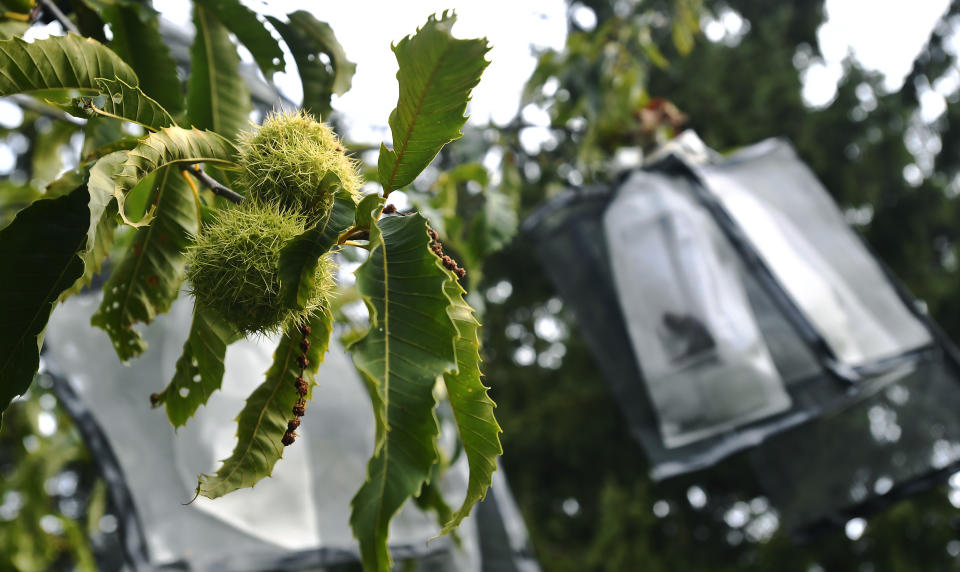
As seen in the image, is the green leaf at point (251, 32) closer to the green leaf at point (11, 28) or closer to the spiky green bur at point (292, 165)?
the green leaf at point (11, 28)

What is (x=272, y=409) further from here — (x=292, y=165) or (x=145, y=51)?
(x=145, y=51)

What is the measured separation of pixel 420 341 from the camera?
51 cm

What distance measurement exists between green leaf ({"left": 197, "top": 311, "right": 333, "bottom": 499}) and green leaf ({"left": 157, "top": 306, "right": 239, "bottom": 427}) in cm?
6

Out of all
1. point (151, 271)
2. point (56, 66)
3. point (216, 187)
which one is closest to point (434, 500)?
point (151, 271)

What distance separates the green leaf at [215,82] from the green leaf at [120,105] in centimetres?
33


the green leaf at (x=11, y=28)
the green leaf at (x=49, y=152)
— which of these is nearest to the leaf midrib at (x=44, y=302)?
the green leaf at (x=11, y=28)

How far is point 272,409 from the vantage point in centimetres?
61

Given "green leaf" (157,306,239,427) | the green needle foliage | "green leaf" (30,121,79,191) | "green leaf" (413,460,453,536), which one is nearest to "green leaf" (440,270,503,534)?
the green needle foliage

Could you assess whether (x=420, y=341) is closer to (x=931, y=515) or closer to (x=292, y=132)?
(x=292, y=132)

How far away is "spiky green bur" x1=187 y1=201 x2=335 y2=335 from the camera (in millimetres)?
552

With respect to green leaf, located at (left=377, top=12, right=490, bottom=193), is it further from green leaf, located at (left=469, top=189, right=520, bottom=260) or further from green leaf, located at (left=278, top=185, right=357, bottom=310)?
green leaf, located at (left=469, top=189, right=520, bottom=260)

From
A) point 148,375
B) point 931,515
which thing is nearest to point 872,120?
point 931,515

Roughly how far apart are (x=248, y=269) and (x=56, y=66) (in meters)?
0.23

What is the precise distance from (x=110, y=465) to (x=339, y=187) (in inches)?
34.1
